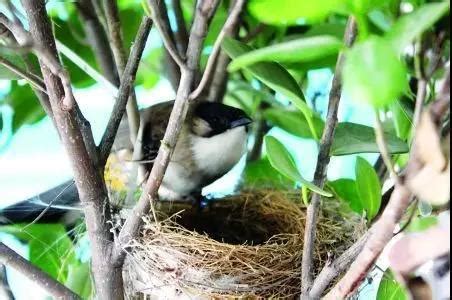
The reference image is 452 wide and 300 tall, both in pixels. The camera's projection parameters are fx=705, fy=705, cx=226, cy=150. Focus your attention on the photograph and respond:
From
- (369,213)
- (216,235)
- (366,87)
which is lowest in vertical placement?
(216,235)

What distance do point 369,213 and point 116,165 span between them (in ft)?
1.58

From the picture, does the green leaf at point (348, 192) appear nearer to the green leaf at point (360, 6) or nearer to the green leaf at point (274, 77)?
the green leaf at point (274, 77)

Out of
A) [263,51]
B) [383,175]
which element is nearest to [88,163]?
[263,51]

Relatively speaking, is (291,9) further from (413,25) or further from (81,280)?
(81,280)

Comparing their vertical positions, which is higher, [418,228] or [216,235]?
[418,228]

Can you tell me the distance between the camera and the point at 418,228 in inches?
15.5

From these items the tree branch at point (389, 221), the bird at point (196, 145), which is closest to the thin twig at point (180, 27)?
the bird at point (196, 145)

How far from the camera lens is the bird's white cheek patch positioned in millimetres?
1128

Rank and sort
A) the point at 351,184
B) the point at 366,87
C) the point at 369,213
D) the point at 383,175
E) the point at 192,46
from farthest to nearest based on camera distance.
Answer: the point at 351,184 < the point at 383,175 < the point at 369,213 < the point at 192,46 < the point at 366,87

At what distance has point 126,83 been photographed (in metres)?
0.67

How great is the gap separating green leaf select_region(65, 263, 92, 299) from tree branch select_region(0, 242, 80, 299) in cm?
27

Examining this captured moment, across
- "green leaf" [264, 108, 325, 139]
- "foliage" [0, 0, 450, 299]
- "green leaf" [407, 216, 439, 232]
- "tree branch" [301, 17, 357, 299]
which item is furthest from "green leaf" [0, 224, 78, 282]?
"green leaf" [407, 216, 439, 232]

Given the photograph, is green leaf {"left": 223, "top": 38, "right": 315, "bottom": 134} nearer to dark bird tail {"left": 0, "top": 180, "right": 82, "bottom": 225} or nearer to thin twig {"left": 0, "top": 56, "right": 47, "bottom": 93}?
thin twig {"left": 0, "top": 56, "right": 47, "bottom": 93}

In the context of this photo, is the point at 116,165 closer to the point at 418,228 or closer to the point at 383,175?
the point at 383,175
